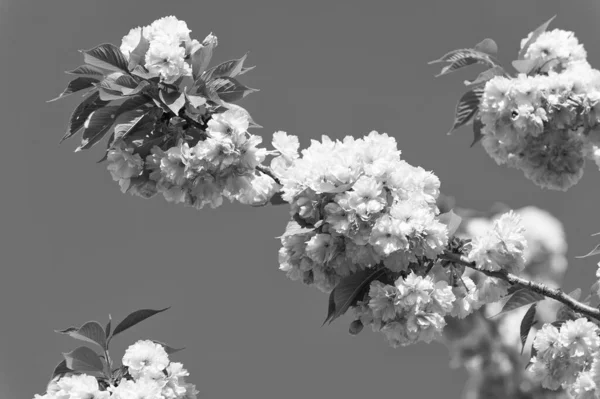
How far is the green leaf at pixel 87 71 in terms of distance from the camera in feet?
9.68

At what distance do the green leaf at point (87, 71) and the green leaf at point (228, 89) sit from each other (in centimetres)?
44

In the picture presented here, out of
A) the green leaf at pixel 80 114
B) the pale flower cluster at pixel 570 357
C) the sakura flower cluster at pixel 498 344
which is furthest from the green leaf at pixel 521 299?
the sakura flower cluster at pixel 498 344

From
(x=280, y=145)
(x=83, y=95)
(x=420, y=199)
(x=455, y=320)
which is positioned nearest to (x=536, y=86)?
(x=420, y=199)

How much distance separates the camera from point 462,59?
124 inches

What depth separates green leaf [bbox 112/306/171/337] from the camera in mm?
3148

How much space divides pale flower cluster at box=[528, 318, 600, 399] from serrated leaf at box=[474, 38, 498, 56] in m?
1.19

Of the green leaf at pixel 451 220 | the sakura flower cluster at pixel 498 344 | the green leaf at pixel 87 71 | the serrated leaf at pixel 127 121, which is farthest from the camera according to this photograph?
the sakura flower cluster at pixel 498 344

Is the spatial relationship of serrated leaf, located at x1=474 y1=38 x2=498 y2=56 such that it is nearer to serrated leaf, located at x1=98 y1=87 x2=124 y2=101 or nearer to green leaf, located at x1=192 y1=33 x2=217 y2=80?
green leaf, located at x1=192 y1=33 x2=217 y2=80

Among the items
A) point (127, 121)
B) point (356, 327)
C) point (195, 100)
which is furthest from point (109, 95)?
point (356, 327)

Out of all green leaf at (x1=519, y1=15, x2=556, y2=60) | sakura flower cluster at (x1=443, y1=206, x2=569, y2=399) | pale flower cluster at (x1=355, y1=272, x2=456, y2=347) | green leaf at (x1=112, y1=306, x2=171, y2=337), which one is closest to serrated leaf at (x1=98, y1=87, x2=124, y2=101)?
green leaf at (x1=112, y1=306, x2=171, y2=337)

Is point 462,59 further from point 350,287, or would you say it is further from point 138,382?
point 138,382

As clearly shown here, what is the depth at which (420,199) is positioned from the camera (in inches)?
103

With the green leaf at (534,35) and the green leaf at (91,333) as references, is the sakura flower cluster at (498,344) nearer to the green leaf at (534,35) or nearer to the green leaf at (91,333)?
the green leaf at (534,35)

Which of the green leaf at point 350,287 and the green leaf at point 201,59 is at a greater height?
the green leaf at point 201,59
